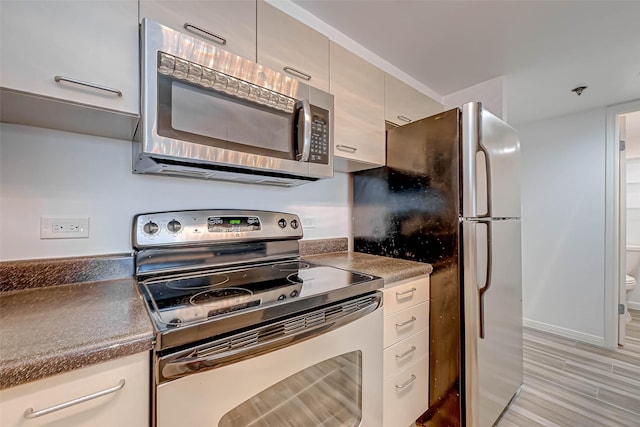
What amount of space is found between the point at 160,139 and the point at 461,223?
139 centimetres

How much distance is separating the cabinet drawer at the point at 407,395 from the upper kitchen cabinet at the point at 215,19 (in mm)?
1629

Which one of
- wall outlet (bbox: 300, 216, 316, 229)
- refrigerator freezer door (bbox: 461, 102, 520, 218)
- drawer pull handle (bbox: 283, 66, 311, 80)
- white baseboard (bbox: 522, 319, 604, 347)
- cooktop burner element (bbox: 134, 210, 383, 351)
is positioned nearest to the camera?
cooktop burner element (bbox: 134, 210, 383, 351)

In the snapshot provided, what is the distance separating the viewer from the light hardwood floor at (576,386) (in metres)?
1.62

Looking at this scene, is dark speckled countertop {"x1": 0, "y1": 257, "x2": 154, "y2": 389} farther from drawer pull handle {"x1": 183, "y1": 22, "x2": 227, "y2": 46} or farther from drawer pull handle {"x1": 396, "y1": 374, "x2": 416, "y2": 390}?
drawer pull handle {"x1": 396, "y1": 374, "x2": 416, "y2": 390}

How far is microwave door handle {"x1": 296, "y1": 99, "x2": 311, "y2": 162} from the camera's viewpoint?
3.92ft

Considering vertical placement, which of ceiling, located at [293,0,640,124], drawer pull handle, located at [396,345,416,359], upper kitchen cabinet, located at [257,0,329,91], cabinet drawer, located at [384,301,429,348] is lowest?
drawer pull handle, located at [396,345,416,359]

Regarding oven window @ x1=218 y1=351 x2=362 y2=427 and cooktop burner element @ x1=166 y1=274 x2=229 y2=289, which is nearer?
oven window @ x1=218 y1=351 x2=362 y2=427

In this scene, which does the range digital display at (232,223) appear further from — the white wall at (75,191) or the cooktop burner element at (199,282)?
the cooktop burner element at (199,282)

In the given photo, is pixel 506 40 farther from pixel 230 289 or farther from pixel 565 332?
pixel 565 332

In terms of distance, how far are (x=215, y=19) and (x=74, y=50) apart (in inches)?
19.6

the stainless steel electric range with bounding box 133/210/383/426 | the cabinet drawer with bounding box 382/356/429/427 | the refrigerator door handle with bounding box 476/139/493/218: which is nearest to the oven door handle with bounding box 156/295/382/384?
the stainless steel electric range with bounding box 133/210/383/426

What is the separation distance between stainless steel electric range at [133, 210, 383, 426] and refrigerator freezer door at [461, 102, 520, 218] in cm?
69

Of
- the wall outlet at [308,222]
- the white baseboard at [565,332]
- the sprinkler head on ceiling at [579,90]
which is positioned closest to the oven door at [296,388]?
the wall outlet at [308,222]

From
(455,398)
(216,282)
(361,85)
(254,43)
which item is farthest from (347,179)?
(455,398)
